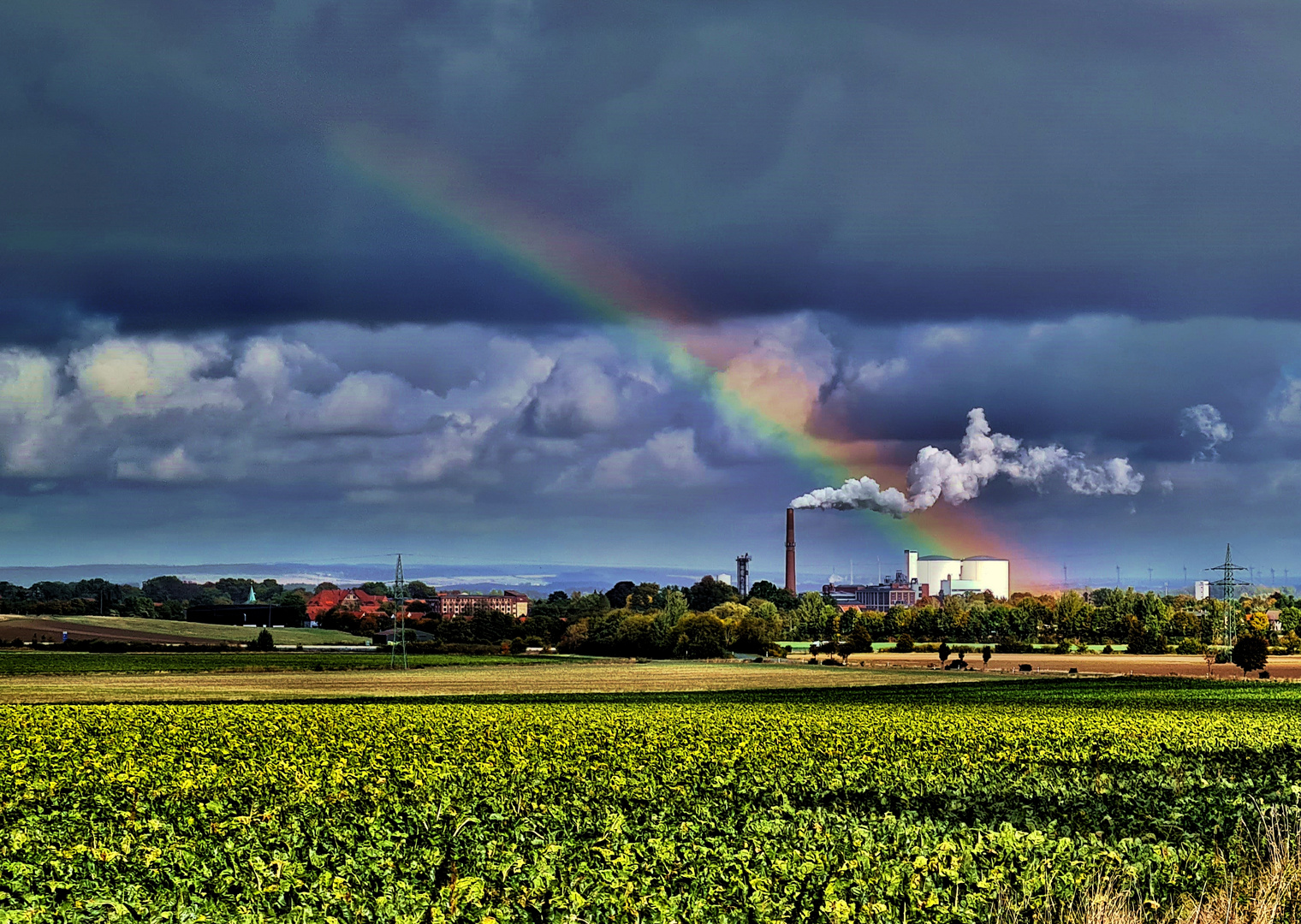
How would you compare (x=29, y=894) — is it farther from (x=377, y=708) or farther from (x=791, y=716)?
(x=377, y=708)

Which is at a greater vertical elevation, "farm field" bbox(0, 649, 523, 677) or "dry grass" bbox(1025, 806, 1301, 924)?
"dry grass" bbox(1025, 806, 1301, 924)

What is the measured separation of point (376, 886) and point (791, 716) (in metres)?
23.9

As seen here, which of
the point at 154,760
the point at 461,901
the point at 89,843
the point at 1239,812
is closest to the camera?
the point at 461,901

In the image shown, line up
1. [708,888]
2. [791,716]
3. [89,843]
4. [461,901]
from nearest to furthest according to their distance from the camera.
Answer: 1. [461,901]
2. [708,888]
3. [89,843]
4. [791,716]

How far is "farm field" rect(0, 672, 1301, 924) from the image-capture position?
28.3ft

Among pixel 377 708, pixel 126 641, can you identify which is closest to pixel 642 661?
pixel 126 641

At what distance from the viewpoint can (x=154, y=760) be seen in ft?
62.6

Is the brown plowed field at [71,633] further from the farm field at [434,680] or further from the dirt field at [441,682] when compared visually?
the dirt field at [441,682]

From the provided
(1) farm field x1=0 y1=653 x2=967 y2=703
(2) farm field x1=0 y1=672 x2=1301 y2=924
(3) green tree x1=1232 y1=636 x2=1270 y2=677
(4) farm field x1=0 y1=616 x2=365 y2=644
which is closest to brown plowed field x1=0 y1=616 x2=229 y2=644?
(4) farm field x1=0 y1=616 x2=365 y2=644

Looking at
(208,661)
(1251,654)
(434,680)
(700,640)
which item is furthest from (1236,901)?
(700,640)

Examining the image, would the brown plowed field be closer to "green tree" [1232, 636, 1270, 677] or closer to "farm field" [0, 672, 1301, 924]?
"green tree" [1232, 636, 1270, 677]

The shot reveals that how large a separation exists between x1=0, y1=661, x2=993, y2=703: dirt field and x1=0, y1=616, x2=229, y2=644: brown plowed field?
49024 millimetres

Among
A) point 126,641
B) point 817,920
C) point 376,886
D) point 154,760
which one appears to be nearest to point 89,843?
point 376,886

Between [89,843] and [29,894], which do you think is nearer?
[29,894]
